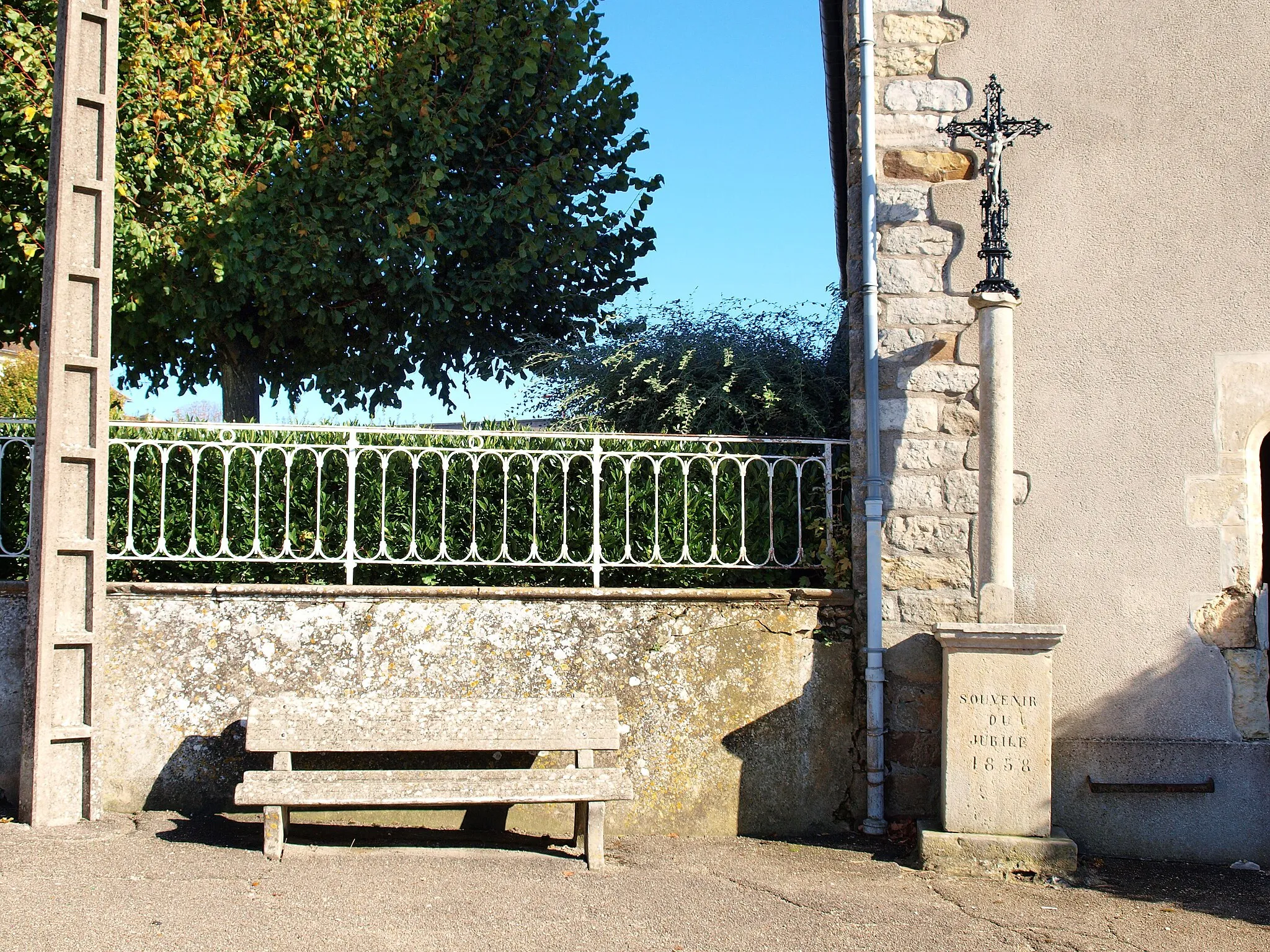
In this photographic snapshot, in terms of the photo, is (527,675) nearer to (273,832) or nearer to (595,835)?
(595,835)

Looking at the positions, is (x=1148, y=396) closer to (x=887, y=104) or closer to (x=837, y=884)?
(x=887, y=104)

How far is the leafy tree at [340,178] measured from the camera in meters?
7.87

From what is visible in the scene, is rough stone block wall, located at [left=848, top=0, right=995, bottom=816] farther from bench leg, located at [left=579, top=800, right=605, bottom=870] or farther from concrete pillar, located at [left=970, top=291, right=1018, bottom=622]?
bench leg, located at [left=579, top=800, right=605, bottom=870]

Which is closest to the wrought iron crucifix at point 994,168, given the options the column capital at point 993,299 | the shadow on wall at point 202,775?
the column capital at point 993,299

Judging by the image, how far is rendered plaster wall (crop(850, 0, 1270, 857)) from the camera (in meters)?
5.17

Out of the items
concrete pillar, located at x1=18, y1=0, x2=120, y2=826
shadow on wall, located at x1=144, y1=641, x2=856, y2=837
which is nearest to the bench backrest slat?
shadow on wall, located at x1=144, y1=641, x2=856, y2=837

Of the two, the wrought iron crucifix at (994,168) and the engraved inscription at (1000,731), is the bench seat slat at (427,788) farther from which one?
the wrought iron crucifix at (994,168)

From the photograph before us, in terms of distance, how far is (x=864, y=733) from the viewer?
212 inches

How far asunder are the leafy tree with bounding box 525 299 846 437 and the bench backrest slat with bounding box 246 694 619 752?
2.26 m

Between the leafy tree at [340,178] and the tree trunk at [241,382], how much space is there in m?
0.02

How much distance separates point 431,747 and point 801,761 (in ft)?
6.16

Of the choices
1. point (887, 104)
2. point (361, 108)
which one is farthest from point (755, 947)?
point (361, 108)

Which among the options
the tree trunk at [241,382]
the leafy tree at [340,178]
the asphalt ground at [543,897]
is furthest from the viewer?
the tree trunk at [241,382]

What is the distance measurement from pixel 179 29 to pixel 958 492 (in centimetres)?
681
